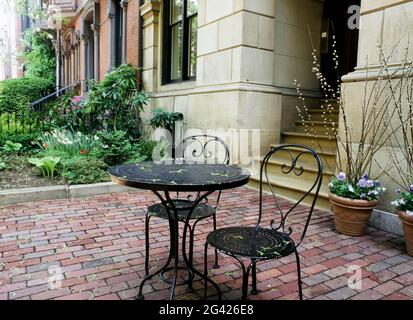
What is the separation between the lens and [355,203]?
11.3 ft

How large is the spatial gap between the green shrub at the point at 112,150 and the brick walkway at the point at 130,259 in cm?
189

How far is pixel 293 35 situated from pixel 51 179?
15.2ft

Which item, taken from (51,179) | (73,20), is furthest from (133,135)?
(73,20)

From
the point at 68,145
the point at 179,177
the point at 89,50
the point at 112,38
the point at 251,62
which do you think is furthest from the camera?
the point at 89,50

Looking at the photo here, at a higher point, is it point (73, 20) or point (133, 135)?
point (73, 20)

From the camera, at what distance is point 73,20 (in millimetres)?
15227

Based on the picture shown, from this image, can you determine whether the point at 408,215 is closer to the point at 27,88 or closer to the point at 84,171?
the point at 84,171

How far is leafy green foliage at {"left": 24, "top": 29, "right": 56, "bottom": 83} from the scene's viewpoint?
19203 millimetres

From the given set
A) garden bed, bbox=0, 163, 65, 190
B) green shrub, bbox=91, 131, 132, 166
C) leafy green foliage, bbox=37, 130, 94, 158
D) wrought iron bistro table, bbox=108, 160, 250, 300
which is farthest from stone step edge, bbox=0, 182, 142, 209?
wrought iron bistro table, bbox=108, 160, 250, 300

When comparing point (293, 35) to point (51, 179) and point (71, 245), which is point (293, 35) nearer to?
point (51, 179)

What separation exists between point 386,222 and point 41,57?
20.4 m

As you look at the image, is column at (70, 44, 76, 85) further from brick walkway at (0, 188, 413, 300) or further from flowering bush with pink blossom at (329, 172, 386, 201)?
flowering bush with pink blossom at (329, 172, 386, 201)

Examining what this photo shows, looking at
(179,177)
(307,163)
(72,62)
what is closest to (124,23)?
(307,163)

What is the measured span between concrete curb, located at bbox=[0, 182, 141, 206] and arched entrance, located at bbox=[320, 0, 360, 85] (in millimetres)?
4694
